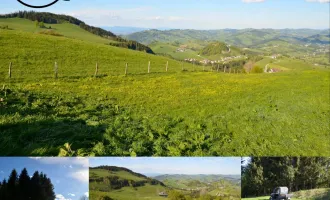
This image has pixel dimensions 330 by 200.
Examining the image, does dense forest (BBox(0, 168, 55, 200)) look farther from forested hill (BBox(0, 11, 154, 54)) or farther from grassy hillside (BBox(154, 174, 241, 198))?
forested hill (BBox(0, 11, 154, 54))

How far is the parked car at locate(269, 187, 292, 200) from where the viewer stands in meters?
5.59

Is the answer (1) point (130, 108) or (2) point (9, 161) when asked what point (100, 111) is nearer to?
→ (1) point (130, 108)

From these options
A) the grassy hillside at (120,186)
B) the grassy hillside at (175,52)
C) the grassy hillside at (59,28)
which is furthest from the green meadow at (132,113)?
the grassy hillside at (175,52)

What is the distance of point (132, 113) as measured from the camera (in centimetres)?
965

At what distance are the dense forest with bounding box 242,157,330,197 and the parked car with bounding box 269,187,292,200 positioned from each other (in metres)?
0.08

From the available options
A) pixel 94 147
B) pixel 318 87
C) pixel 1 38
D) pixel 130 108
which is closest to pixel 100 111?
pixel 130 108

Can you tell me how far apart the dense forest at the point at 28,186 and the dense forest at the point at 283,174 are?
297 cm

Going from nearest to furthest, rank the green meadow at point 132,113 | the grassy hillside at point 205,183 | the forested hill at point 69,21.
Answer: the grassy hillside at point 205,183, the green meadow at point 132,113, the forested hill at point 69,21

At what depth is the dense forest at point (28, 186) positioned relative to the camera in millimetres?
5094

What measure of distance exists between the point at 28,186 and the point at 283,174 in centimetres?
406

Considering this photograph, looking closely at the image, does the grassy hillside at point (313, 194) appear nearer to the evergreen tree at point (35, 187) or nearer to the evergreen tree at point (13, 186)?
the evergreen tree at point (35, 187)

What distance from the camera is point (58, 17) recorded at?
17438mm

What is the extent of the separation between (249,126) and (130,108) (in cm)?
341

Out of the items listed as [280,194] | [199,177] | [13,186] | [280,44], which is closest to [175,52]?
[280,44]
